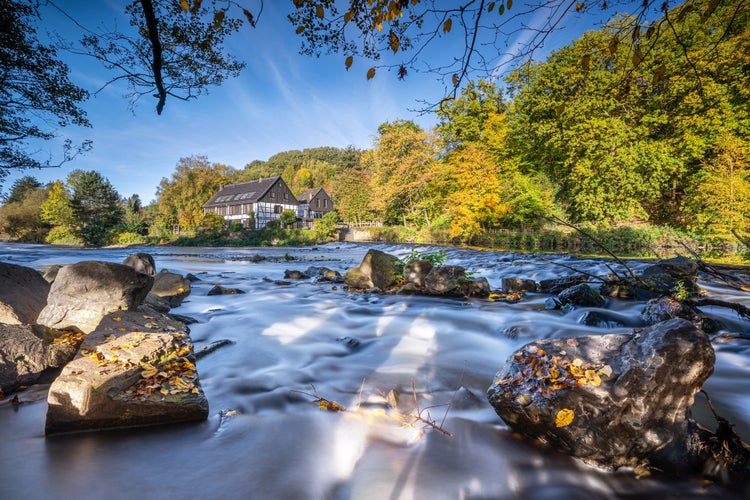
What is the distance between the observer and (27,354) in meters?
3.11

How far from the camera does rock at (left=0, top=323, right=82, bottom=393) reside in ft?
9.73

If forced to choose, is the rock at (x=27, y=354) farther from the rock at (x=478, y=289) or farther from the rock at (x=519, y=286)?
the rock at (x=519, y=286)

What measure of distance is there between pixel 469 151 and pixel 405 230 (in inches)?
471

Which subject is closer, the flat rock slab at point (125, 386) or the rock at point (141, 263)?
the flat rock slab at point (125, 386)

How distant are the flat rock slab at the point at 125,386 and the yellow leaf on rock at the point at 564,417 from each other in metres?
2.91

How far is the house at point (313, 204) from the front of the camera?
194ft

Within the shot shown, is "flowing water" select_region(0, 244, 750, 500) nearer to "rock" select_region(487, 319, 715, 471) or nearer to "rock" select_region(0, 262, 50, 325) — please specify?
"rock" select_region(487, 319, 715, 471)

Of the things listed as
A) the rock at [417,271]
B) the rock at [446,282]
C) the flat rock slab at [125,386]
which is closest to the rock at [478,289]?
the rock at [446,282]

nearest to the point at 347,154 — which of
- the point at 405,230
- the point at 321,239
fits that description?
the point at 321,239

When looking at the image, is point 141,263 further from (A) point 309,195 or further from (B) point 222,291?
(A) point 309,195

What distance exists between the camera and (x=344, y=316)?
6.78 m

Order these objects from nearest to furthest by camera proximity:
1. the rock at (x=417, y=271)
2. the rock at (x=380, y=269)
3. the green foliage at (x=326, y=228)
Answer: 1. the rock at (x=417, y=271)
2. the rock at (x=380, y=269)
3. the green foliage at (x=326, y=228)

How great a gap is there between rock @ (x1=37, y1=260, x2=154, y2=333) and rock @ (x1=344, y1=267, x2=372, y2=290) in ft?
19.2

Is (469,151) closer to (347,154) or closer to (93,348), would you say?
(93,348)
